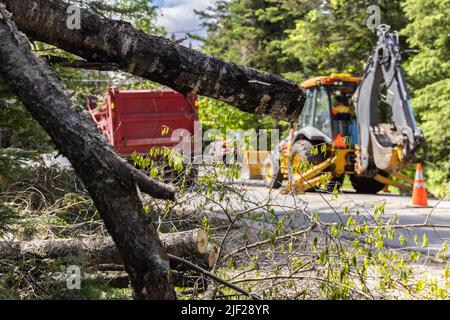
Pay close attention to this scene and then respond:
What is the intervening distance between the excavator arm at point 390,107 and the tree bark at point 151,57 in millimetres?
6664

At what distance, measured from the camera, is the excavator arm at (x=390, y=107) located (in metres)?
11.2

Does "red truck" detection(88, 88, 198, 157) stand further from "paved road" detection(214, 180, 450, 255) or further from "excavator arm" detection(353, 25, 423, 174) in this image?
"excavator arm" detection(353, 25, 423, 174)

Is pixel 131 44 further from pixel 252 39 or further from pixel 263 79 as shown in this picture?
pixel 252 39

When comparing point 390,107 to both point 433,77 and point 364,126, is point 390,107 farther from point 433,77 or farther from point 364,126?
point 433,77

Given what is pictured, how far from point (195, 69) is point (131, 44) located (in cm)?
51

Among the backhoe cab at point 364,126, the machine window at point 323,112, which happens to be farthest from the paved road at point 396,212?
the machine window at point 323,112

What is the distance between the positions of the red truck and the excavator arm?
128 inches

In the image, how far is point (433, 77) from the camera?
610 inches

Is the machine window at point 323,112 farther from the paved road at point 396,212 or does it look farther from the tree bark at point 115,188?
the tree bark at point 115,188

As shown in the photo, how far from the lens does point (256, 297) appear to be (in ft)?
12.3

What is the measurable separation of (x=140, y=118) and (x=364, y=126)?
169 inches

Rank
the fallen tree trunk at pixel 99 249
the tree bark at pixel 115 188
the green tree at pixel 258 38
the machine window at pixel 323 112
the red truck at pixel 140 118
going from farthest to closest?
the green tree at pixel 258 38 < the machine window at pixel 323 112 < the red truck at pixel 140 118 < the fallen tree trunk at pixel 99 249 < the tree bark at pixel 115 188

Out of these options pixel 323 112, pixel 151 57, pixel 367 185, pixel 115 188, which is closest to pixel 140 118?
pixel 323 112

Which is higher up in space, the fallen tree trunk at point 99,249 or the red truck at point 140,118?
the red truck at point 140,118
